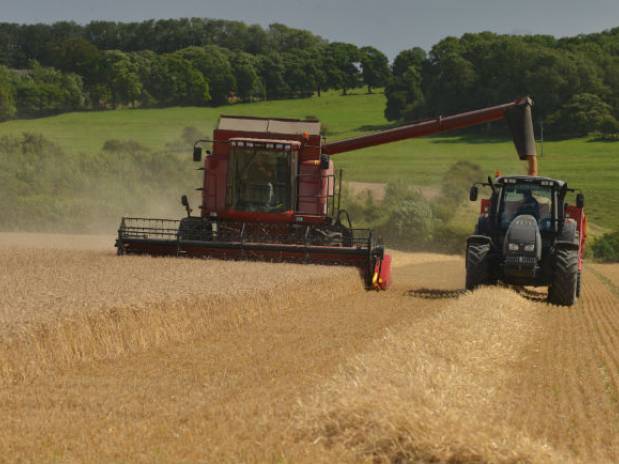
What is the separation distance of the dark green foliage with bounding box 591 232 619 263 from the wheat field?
2432 centimetres

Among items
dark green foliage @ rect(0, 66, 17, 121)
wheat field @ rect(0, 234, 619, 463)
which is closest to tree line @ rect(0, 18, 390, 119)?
dark green foliage @ rect(0, 66, 17, 121)

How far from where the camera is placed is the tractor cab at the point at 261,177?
60.0 ft

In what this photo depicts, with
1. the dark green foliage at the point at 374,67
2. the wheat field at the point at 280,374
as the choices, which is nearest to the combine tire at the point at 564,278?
the wheat field at the point at 280,374

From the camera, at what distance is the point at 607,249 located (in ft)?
126

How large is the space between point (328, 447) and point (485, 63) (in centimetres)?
6676

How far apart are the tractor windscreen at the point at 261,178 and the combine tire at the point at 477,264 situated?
342 cm

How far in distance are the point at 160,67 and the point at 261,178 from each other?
62666mm

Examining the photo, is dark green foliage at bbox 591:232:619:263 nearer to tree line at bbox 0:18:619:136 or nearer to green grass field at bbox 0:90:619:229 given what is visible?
green grass field at bbox 0:90:619:229

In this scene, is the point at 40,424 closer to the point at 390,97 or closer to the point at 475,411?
the point at 475,411

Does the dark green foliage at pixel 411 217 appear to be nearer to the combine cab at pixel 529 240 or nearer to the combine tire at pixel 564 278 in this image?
the combine cab at pixel 529 240

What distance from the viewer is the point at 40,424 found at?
6.82 m

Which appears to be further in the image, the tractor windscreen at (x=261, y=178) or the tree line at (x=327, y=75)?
the tree line at (x=327, y=75)

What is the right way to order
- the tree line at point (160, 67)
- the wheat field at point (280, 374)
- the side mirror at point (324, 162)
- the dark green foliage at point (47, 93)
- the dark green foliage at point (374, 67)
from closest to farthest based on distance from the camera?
the wheat field at point (280, 374), the side mirror at point (324, 162), the dark green foliage at point (47, 93), the tree line at point (160, 67), the dark green foliage at point (374, 67)

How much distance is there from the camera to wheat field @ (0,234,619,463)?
6.21m
